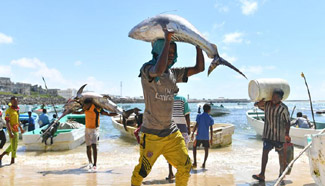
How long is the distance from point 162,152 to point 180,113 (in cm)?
269

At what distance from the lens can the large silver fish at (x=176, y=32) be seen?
306 cm

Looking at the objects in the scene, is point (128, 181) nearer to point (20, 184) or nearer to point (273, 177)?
point (20, 184)

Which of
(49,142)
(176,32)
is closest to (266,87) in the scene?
(176,32)

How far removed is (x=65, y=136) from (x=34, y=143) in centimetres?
114

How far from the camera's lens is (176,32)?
9.91 feet

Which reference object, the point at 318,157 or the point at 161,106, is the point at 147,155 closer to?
the point at 161,106

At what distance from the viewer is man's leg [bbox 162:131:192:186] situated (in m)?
2.97

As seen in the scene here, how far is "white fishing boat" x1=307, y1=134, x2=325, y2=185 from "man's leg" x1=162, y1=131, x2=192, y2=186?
192cm

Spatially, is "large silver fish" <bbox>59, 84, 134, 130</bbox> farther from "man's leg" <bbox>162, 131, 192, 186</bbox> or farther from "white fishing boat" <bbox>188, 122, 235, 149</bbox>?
"white fishing boat" <bbox>188, 122, 235, 149</bbox>

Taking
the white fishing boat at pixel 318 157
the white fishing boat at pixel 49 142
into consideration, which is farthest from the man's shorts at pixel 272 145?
the white fishing boat at pixel 49 142

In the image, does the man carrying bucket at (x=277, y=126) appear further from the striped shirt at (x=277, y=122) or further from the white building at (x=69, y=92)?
the white building at (x=69, y=92)

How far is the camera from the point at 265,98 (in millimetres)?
5316

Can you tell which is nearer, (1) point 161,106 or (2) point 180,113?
(1) point 161,106

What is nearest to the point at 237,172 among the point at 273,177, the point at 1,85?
the point at 273,177
